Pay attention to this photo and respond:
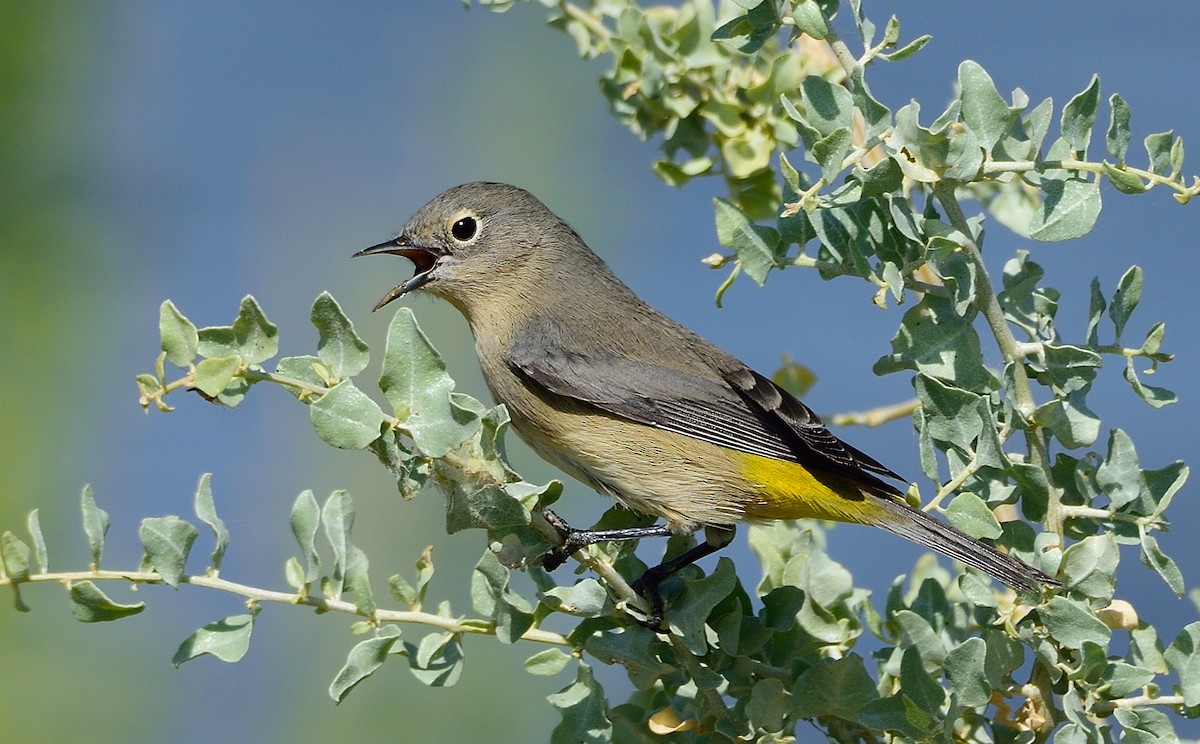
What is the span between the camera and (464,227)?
3131 millimetres

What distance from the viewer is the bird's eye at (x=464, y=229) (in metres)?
3.11

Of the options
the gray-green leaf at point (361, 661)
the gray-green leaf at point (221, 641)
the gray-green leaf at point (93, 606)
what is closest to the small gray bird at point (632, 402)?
the gray-green leaf at point (361, 661)

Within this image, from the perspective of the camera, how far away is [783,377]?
2.50 metres

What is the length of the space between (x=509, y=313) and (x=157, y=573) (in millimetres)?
1535

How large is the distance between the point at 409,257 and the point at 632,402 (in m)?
0.81

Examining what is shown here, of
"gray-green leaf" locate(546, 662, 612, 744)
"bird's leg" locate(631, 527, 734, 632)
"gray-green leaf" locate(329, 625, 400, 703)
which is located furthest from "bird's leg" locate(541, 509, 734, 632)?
"gray-green leaf" locate(329, 625, 400, 703)

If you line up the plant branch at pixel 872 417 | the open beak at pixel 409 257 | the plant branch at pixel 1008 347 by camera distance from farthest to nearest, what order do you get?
1. the open beak at pixel 409 257
2. the plant branch at pixel 872 417
3. the plant branch at pixel 1008 347

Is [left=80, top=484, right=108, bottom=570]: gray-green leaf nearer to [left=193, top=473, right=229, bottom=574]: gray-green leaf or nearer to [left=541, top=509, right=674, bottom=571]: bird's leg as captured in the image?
[left=193, top=473, right=229, bottom=574]: gray-green leaf

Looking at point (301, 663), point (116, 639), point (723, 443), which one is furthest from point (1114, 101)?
point (116, 639)

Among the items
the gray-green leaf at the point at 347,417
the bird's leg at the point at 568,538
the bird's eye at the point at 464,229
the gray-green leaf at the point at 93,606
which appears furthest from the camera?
the bird's eye at the point at 464,229

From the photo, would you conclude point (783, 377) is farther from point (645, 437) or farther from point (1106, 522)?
point (1106, 522)

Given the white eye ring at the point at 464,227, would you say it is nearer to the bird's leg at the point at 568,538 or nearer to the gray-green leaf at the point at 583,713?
the bird's leg at the point at 568,538

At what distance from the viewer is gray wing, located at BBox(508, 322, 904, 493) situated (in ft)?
7.89

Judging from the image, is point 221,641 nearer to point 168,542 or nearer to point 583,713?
point 168,542
